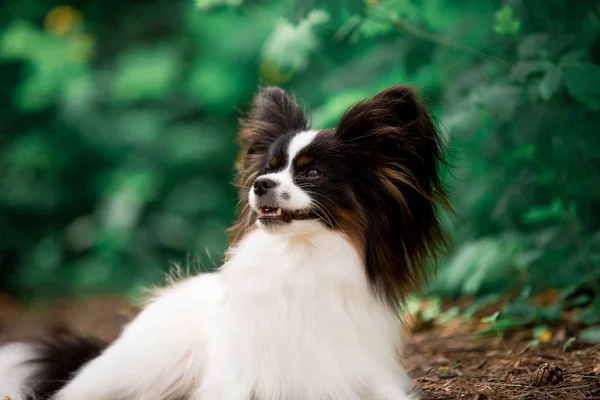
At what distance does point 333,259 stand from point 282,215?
0.93 feet

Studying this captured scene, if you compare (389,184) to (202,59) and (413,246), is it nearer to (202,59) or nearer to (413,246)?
(413,246)

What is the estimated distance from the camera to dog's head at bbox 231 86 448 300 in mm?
2865

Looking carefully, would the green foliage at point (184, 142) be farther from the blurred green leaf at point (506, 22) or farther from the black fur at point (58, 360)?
the black fur at point (58, 360)

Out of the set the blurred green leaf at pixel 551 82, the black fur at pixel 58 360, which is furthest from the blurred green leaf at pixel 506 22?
the black fur at pixel 58 360

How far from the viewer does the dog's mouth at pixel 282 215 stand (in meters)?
2.85

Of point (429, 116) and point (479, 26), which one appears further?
point (479, 26)

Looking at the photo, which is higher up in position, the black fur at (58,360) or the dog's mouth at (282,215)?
the dog's mouth at (282,215)

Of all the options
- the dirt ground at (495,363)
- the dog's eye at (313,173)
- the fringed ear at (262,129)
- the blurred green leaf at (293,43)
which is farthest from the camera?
the blurred green leaf at (293,43)

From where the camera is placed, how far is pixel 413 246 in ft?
10.1

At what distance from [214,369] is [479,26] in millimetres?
2775

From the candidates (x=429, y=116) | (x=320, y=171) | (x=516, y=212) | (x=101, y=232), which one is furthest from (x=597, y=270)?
(x=101, y=232)

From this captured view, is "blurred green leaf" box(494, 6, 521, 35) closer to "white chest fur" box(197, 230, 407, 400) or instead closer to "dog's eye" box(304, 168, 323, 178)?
"dog's eye" box(304, 168, 323, 178)

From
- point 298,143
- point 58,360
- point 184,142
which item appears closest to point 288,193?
point 298,143

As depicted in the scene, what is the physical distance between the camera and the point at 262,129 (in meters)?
3.34
